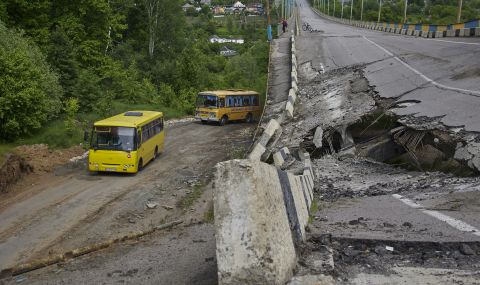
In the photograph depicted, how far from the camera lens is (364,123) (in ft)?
49.5

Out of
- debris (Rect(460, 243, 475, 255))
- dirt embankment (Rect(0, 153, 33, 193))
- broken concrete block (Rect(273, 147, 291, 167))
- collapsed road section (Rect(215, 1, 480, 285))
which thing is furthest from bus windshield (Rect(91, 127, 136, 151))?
debris (Rect(460, 243, 475, 255))

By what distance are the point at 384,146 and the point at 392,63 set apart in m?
14.3

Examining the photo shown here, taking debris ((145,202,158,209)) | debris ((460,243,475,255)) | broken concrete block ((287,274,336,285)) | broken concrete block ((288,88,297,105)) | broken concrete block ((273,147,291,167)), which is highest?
broken concrete block ((287,274,336,285))

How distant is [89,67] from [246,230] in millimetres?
34590

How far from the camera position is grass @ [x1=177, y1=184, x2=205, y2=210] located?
16594 mm

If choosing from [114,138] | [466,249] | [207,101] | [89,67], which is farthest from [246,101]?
[466,249]

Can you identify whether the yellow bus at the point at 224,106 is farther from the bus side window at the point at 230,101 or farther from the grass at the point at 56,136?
the grass at the point at 56,136

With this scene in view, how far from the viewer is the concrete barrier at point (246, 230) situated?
4688 mm

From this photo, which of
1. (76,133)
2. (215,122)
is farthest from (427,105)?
(215,122)

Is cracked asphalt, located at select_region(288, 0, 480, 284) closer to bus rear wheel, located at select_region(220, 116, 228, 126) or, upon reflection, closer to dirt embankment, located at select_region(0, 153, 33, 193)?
bus rear wheel, located at select_region(220, 116, 228, 126)

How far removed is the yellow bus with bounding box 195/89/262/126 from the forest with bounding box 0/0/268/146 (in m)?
4.53

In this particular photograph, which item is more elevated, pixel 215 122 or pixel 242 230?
pixel 242 230

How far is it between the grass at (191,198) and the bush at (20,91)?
9644 millimetres

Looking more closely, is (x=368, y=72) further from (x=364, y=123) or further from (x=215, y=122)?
(x=215, y=122)
